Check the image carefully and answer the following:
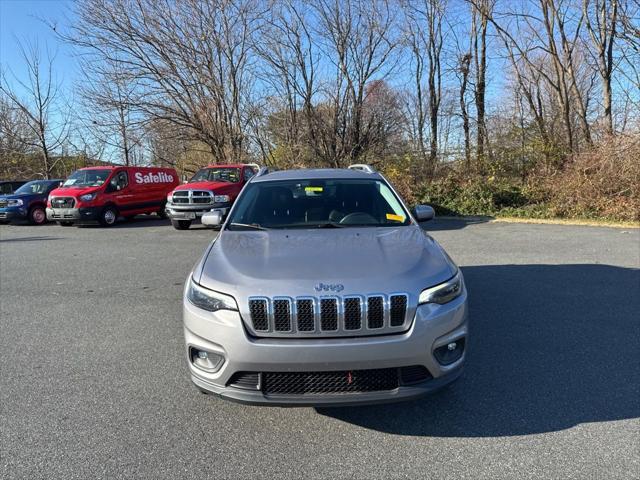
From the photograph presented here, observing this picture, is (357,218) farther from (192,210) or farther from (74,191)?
(74,191)

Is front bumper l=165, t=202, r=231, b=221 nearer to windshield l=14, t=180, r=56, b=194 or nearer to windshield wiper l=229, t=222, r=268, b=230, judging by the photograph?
windshield l=14, t=180, r=56, b=194

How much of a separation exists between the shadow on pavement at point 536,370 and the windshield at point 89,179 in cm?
1403

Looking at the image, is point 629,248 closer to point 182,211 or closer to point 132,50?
point 182,211

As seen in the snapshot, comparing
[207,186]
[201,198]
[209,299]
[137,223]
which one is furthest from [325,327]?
[137,223]

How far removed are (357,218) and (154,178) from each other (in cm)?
1502

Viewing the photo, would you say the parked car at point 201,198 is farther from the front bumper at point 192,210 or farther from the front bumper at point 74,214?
the front bumper at point 74,214

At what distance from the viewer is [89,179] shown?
16.0 m

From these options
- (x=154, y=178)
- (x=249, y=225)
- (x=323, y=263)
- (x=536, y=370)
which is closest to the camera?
(x=323, y=263)

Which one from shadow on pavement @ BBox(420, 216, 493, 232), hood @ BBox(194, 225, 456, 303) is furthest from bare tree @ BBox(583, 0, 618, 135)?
hood @ BBox(194, 225, 456, 303)

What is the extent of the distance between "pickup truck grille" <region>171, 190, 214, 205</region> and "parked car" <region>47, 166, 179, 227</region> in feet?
11.9

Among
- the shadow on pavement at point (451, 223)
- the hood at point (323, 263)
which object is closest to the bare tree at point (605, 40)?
the shadow on pavement at point (451, 223)

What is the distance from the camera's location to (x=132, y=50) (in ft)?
70.9

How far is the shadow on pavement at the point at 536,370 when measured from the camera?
2963 millimetres

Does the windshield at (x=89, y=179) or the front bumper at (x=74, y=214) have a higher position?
the windshield at (x=89, y=179)
